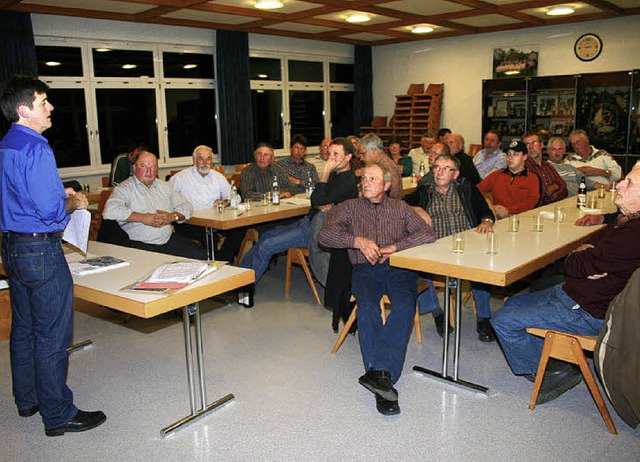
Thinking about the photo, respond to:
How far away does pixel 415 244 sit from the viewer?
3410mm

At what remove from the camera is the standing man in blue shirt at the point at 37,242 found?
253 cm

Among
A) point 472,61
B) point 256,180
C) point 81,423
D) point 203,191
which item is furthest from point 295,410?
point 472,61

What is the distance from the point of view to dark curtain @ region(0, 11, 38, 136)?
6508 millimetres

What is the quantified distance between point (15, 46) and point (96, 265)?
15.5 feet

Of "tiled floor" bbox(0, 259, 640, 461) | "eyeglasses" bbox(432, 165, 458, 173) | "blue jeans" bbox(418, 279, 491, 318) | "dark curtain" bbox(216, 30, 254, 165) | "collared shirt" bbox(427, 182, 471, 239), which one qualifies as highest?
"dark curtain" bbox(216, 30, 254, 165)

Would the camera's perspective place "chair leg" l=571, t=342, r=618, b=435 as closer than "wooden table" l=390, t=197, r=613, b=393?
Yes

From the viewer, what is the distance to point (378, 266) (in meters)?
3.57

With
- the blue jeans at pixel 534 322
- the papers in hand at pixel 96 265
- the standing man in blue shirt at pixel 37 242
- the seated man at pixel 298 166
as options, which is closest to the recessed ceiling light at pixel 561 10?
the seated man at pixel 298 166

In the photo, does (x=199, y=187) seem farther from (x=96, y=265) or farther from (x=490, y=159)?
(x=490, y=159)

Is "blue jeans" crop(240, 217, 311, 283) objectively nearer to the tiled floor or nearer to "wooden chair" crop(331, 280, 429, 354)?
the tiled floor

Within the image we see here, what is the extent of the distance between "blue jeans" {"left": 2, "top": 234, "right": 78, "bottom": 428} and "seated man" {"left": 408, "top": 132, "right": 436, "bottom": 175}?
594 centimetres

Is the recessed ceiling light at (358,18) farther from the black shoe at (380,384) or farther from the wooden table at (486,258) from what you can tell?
the black shoe at (380,384)

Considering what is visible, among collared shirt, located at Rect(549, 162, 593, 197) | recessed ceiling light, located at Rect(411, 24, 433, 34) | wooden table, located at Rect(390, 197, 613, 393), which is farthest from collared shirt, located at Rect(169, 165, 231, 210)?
recessed ceiling light, located at Rect(411, 24, 433, 34)

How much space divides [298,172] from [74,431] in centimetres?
403
